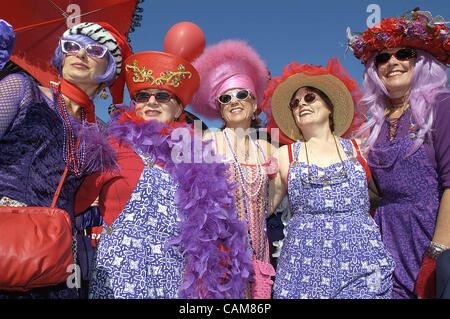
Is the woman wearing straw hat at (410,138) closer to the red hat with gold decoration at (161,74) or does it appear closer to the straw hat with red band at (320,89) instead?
the straw hat with red band at (320,89)

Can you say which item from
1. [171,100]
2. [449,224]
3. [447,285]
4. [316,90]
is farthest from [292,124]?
[447,285]

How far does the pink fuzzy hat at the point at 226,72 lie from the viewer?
287 centimetres

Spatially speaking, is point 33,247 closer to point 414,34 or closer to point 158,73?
point 158,73

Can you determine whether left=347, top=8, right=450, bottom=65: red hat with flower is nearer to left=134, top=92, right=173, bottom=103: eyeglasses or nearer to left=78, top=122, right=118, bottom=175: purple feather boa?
left=134, top=92, right=173, bottom=103: eyeglasses

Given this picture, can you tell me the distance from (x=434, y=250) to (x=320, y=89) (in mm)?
1343

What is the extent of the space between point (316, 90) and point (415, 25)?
0.76 m

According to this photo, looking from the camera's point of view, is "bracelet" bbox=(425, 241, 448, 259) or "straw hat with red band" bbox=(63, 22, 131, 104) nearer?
"bracelet" bbox=(425, 241, 448, 259)

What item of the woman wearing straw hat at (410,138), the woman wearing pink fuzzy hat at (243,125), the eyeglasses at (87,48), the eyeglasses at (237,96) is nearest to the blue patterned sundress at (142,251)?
the woman wearing pink fuzzy hat at (243,125)

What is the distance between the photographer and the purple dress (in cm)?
210

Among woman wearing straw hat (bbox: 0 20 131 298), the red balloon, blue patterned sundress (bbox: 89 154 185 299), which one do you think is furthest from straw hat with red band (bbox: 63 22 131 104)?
blue patterned sundress (bbox: 89 154 185 299)

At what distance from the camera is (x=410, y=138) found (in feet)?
7.36

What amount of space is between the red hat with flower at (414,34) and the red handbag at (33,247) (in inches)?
90.3

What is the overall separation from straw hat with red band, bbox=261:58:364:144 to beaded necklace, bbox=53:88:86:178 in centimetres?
152

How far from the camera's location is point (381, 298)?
2012 mm
